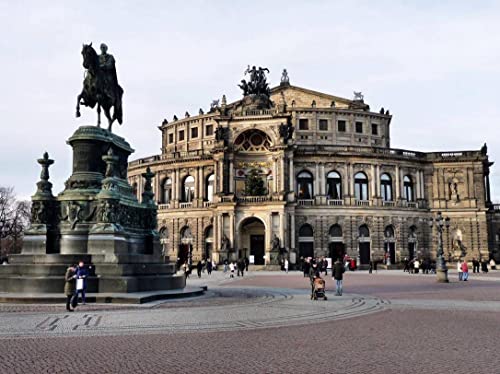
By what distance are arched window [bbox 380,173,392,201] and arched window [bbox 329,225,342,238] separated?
285 inches

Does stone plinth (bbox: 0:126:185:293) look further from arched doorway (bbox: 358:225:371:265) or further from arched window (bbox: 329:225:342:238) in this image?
arched doorway (bbox: 358:225:371:265)

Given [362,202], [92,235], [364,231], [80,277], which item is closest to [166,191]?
[362,202]

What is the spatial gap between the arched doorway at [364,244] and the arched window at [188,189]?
21510 mm

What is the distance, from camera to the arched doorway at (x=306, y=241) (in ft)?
210

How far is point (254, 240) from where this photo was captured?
211 ft

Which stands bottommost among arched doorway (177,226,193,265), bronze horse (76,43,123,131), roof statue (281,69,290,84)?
arched doorway (177,226,193,265)

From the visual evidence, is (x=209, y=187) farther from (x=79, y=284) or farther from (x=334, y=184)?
(x=79, y=284)

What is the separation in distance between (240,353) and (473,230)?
6413 centimetres

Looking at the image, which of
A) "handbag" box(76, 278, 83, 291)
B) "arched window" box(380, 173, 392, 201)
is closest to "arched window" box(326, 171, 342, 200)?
"arched window" box(380, 173, 392, 201)

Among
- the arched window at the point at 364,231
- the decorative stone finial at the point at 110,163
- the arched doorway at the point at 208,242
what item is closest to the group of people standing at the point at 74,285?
the decorative stone finial at the point at 110,163

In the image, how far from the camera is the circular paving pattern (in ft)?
43.3

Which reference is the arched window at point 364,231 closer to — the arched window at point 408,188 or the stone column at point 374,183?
the stone column at point 374,183

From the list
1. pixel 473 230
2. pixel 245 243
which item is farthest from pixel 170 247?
pixel 473 230

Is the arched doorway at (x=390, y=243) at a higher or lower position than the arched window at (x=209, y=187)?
lower
